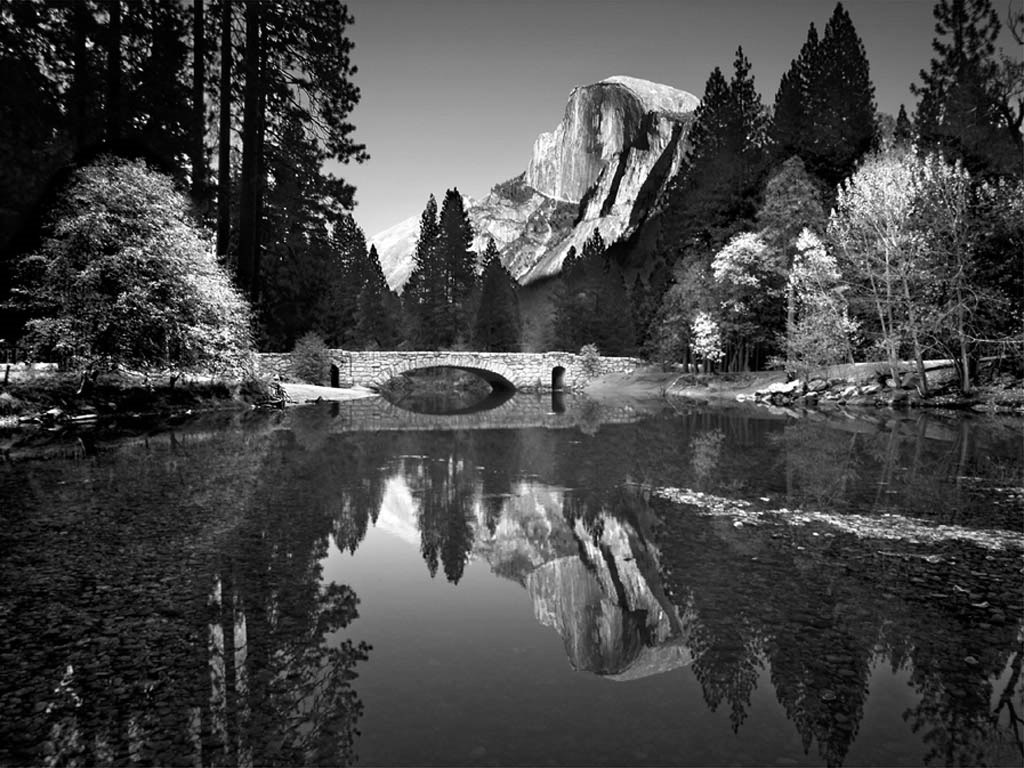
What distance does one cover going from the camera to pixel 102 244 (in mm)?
19672

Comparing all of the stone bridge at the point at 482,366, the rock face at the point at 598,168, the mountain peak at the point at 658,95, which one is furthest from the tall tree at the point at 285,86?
the mountain peak at the point at 658,95

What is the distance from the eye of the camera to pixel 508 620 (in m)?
5.38

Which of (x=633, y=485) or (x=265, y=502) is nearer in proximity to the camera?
(x=265, y=502)

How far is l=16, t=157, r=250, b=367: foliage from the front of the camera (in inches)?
761

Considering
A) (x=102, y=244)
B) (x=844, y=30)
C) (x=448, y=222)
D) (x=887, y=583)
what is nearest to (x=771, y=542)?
(x=887, y=583)

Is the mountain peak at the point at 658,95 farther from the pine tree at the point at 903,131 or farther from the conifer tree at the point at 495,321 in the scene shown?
the pine tree at the point at 903,131

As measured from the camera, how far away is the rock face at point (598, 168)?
369 feet

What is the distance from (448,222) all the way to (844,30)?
4362cm

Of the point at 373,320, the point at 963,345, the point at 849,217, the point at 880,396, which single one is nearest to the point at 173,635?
the point at 963,345

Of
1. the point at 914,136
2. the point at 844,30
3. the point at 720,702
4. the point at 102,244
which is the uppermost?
the point at 844,30

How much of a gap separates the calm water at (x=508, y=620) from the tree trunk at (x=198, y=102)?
22.8 m

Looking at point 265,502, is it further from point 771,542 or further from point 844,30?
point 844,30

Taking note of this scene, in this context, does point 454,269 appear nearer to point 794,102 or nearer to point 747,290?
point 794,102

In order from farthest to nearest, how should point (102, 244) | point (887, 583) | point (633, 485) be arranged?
1. point (102, 244)
2. point (633, 485)
3. point (887, 583)
